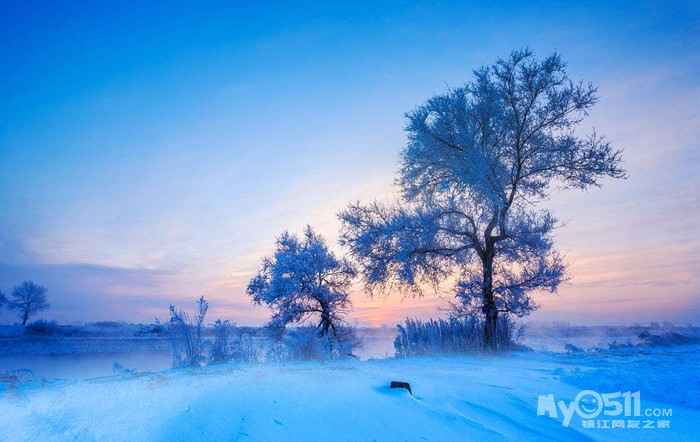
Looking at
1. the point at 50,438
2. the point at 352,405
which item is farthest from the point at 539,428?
the point at 50,438

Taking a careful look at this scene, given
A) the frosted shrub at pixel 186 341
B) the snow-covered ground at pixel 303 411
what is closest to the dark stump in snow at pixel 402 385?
the snow-covered ground at pixel 303 411

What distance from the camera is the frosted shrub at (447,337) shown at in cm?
1025

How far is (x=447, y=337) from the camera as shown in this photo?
416 inches

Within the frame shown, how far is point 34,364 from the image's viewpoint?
35.2 feet

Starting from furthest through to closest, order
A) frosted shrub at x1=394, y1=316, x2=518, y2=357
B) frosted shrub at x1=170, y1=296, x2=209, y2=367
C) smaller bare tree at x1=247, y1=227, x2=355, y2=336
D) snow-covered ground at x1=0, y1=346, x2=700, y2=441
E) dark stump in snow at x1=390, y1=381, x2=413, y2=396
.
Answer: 1. smaller bare tree at x1=247, y1=227, x2=355, y2=336
2. frosted shrub at x1=394, y1=316, x2=518, y2=357
3. frosted shrub at x1=170, y1=296, x2=209, y2=367
4. dark stump in snow at x1=390, y1=381, x2=413, y2=396
5. snow-covered ground at x1=0, y1=346, x2=700, y2=441

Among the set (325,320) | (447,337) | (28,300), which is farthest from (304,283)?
(28,300)

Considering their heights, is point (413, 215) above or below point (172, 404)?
above

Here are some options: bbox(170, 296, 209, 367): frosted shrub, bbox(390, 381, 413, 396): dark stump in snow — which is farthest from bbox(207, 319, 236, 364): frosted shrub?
bbox(390, 381, 413, 396): dark stump in snow

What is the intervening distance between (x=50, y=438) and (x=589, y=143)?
47.2ft

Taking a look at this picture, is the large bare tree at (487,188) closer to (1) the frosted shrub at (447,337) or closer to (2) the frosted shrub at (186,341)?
(1) the frosted shrub at (447,337)

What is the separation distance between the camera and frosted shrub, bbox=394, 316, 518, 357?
10250 millimetres

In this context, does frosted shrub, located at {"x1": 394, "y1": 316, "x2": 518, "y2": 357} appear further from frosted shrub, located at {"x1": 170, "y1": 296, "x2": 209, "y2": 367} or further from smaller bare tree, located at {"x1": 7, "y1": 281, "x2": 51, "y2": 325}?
smaller bare tree, located at {"x1": 7, "y1": 281, "x2": 51, "y2": 325}

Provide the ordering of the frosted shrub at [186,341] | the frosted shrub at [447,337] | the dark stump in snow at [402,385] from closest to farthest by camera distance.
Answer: the dark stump in snow at [402,385]
the frosted shrub at [186,341]
the frosted shrub at [447,337]

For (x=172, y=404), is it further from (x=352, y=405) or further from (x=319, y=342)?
(x=319, y=342)
